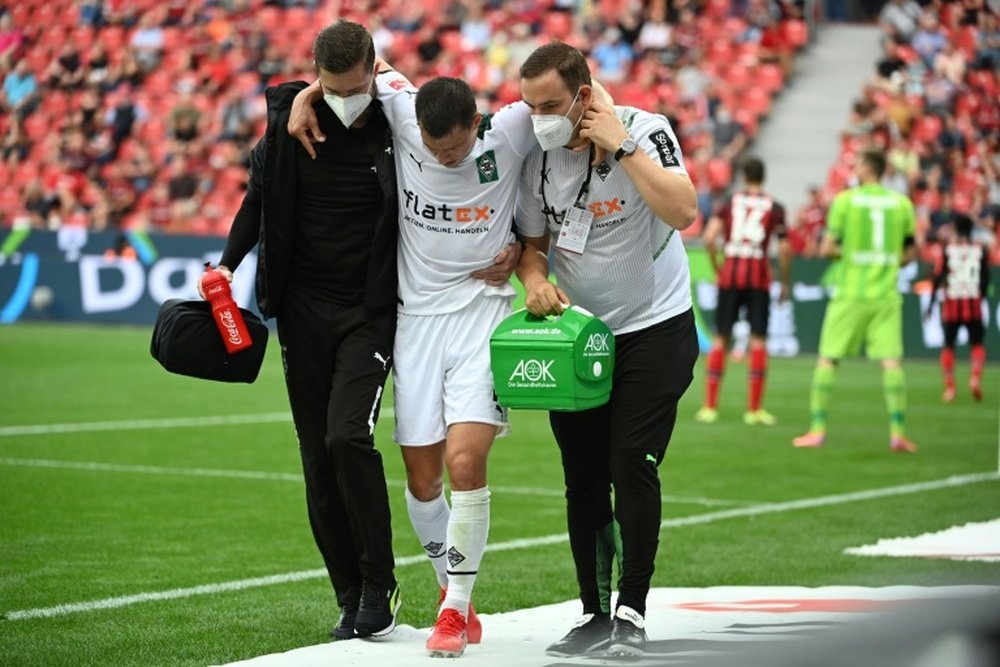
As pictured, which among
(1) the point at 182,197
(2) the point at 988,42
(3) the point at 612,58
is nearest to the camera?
(2) the point at 988,42

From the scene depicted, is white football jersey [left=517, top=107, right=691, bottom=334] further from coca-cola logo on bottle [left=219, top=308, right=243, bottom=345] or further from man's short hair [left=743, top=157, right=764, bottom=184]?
man's short hair [left=743, top=157, right=764, bottom=184]

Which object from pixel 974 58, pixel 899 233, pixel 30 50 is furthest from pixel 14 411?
pixel 30 50

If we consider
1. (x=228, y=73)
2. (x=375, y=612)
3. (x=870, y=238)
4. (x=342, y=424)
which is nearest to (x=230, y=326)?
(x=342, y=424)

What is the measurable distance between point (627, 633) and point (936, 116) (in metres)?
22.3

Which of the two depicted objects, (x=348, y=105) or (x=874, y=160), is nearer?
(x=348, y=105)

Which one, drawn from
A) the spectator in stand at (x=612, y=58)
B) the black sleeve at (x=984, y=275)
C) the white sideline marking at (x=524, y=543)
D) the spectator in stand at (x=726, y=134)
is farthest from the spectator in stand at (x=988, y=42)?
the white sideline marking at (x=524, y=543)

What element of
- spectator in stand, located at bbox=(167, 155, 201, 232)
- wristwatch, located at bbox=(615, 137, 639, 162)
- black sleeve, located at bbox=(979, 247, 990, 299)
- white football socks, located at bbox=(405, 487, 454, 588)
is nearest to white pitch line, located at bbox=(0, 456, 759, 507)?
white football socks, located at bbox=(405, 487, 454, 588)

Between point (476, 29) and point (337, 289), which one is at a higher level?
point (476, 29)

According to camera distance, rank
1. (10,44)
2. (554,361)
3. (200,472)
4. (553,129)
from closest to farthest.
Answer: (554,361)
(553,129)
(200,472)
(10,44)

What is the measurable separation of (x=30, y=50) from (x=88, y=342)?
48.0 feet

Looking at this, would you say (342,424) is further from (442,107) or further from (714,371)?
(714,371)

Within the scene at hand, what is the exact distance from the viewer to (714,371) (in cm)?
1620

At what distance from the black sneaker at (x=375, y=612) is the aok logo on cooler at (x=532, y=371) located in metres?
1.08

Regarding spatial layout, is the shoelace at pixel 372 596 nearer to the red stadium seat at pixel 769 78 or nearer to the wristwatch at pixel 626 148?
the wristwatch at pixel 626 148
